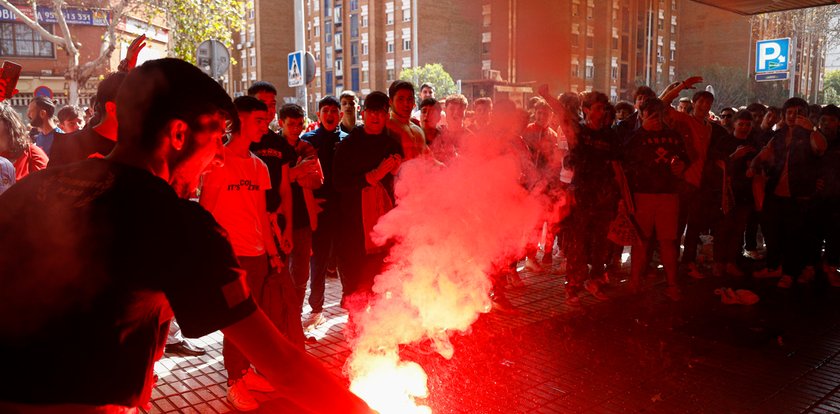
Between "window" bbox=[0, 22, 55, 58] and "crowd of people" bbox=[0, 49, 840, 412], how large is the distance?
1223 inches

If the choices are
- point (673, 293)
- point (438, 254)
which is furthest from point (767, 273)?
point (438, 254)

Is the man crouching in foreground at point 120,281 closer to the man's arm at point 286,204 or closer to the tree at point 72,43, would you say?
the man's arm at point 286,204

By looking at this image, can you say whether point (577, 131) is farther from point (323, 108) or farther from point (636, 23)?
point (636, 23)

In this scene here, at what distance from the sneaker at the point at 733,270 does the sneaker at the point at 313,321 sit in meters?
5.74

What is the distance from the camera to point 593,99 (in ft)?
23.1

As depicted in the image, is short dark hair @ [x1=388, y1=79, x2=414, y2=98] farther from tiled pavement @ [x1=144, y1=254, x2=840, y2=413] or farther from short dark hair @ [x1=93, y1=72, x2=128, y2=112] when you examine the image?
short dark hair @ [x1=93, y1=72, x2=128, y2=112]

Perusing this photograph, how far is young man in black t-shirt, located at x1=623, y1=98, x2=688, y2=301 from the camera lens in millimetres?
7184


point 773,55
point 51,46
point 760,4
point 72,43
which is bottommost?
point 760,4

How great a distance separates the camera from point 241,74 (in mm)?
79500

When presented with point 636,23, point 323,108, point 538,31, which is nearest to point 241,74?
point 538,31

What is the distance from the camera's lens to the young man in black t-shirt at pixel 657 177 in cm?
718

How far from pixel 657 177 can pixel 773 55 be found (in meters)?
20.5

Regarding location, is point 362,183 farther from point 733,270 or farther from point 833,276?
point 833,276

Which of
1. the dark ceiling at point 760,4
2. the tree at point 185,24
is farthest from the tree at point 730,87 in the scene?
the dark ceiling at point 760,4
